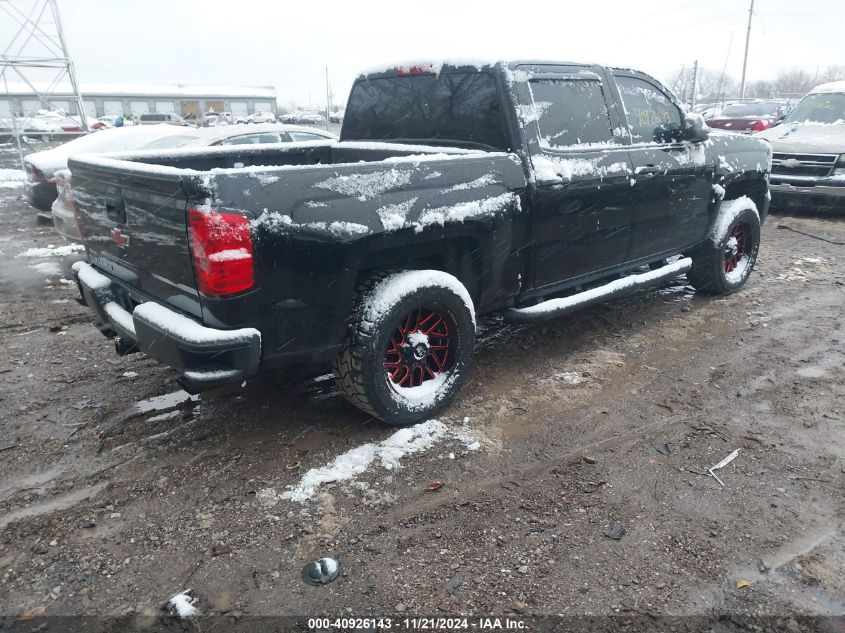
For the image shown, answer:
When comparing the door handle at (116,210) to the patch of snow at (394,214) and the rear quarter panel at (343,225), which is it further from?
the patch of snow at (394,214)

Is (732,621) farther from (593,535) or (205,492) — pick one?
(205,492)

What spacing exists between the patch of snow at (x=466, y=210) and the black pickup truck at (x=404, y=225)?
11mm

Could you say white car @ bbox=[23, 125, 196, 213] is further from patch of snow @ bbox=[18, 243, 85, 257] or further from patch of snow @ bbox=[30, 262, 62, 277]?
patch of snow @ bbox=[30, 262, 62, 277]

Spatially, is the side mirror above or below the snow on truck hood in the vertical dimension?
above

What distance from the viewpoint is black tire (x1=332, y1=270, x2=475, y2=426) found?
321 cm

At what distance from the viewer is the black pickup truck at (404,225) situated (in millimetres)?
Answer: 2766

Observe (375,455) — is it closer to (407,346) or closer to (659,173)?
(407,346)

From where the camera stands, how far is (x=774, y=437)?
11.1ft

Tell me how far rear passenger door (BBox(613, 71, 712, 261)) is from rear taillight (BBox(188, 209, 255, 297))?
9.56 ft

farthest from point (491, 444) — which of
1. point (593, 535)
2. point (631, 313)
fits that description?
point (631, 313)

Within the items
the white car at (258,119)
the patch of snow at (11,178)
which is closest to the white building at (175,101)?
the white car at (258,119)

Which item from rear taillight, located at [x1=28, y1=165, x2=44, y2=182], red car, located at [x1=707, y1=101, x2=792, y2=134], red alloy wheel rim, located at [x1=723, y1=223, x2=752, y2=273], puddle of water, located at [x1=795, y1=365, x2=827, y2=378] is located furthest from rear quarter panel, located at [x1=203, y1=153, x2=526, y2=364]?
red car, located at [x1=707, y1=101, x2=792, y2=134]

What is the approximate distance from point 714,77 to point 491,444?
10743 cm

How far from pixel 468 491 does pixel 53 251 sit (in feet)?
23.5
